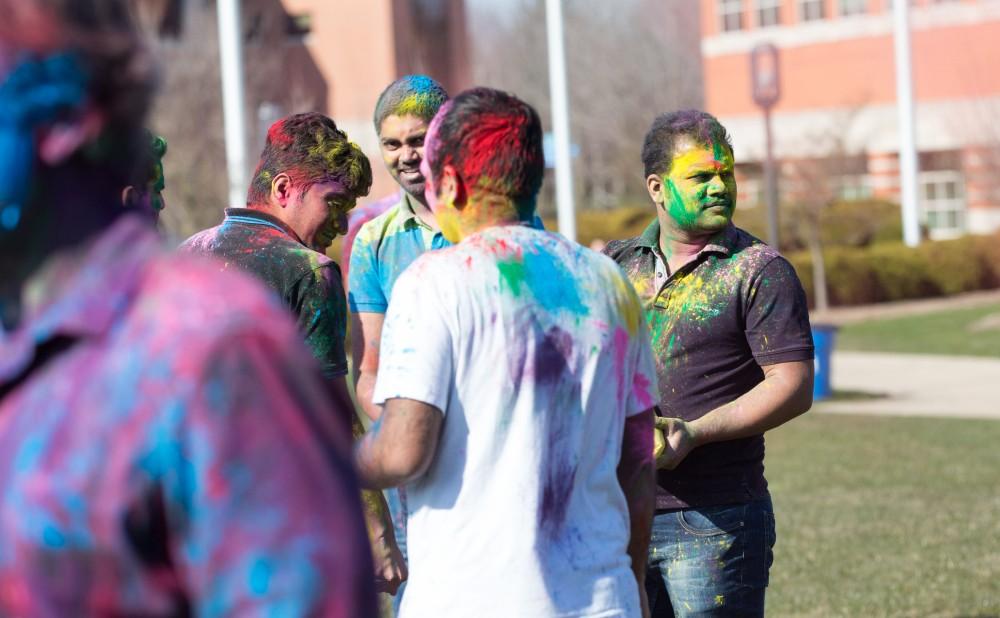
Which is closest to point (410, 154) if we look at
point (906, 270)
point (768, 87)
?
point (768, 87)

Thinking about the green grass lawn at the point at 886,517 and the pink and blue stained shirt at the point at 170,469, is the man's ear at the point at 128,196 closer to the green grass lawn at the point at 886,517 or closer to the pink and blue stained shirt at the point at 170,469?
the pink and blue stained shirt at the point at 170,469

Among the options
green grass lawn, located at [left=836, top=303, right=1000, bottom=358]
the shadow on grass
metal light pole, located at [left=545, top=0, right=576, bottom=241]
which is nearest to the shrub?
green grass lawn, located at [left=836, top=303, right=1000, bottom=358]

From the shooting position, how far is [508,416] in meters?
2.59

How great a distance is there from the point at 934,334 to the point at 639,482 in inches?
805

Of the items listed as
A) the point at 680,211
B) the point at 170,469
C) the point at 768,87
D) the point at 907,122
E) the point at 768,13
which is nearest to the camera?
the point at 170,469

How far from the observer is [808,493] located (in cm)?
1018

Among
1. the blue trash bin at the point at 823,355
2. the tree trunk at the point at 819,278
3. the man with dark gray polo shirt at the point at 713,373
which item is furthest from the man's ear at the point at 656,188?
the tree trunk at the point at 819,278

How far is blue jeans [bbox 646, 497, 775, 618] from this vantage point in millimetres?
3986

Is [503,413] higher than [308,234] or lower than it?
lower

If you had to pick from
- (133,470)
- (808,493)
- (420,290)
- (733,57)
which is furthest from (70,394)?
(733,57)

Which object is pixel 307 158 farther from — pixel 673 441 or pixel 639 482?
pixel 639 482

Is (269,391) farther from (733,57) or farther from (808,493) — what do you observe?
(733,57)

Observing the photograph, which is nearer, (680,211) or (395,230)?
(680,211)

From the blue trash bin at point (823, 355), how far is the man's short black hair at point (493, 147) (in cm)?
1186
